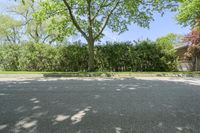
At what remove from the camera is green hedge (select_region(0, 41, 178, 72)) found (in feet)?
68.2

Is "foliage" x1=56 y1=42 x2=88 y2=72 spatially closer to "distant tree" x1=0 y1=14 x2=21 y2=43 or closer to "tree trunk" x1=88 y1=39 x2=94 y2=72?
"tree trunk" x1=88 y1=39 x2=94 y2=72

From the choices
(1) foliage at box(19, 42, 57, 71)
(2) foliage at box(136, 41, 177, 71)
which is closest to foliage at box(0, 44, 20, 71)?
(1) foliage at box(19, 42, 57, 71)

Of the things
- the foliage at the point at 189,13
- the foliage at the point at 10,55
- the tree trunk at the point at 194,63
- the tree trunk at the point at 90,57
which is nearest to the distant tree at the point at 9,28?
the foliage at the point at 10,55

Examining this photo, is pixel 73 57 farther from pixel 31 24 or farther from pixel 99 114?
pixel 31 24

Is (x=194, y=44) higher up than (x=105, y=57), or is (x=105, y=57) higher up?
(x=194, y=44)

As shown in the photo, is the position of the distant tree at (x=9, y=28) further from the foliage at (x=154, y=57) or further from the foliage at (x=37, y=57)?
the foliage at (x=154, y=57)

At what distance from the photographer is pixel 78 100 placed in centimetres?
645

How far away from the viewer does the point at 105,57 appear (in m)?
20.8

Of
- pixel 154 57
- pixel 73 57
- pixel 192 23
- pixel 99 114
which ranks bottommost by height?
pixel 99 114

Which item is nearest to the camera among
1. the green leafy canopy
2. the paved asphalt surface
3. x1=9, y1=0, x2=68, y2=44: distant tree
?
the paved asphalt surface

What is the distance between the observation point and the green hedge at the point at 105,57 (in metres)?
20.8

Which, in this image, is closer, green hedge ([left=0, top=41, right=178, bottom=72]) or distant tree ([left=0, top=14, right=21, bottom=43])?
green hedge ([left=0, top=41, right=178, bottom=72])

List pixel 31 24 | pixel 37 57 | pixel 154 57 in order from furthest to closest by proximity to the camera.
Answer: pixel 31 24 < pixel 37 57 < pixel 154 57

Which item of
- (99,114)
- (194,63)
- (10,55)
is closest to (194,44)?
(194,63)
